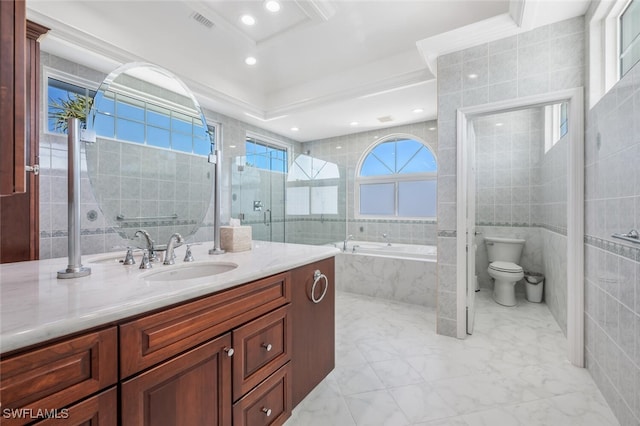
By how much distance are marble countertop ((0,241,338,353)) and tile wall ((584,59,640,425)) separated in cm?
168

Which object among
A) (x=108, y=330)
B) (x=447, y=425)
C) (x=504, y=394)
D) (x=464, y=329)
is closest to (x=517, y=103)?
(x=464, y=329)

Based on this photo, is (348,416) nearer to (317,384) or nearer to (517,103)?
(317,384)

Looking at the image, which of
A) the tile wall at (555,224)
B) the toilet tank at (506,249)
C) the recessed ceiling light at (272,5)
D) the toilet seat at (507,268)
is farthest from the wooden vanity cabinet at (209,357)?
the toilet tank at (506,249)

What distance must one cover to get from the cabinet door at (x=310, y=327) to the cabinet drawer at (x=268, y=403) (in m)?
0.08

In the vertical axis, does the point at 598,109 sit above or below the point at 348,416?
above

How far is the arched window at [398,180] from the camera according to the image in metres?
4.27

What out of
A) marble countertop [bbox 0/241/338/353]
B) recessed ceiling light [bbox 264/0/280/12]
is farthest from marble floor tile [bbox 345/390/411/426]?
recessed ceiling light [bbox 264/0/280/12]

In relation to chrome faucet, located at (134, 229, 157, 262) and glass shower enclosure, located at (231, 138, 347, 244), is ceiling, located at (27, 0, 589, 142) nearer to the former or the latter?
glass shower enclosure, located at (231, 138, 347, 244)

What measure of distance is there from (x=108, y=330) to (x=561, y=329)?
3402 mm

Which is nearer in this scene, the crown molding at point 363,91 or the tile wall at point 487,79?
the tile wall at point 487,79

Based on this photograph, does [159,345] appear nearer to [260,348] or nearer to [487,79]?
[260,348]

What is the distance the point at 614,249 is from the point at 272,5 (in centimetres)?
282

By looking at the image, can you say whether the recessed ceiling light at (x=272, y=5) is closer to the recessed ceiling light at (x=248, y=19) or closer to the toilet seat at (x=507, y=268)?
the recessed ceiling light at (x=248, y=19)

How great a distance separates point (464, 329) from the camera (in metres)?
2.39
